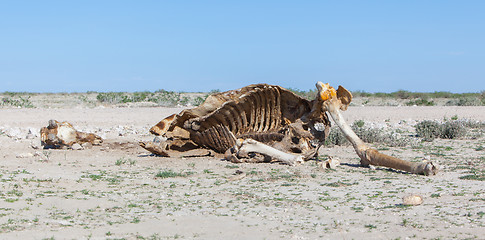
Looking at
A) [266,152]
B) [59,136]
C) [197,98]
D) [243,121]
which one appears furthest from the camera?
[197,98]

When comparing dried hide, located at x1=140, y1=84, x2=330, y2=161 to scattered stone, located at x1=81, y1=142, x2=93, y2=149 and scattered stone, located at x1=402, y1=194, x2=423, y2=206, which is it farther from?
scattered stone, located at x1=402, y1=194, x2=423, y2=206

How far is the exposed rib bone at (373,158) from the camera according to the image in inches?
370

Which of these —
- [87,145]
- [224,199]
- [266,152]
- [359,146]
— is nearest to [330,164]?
[359,146]

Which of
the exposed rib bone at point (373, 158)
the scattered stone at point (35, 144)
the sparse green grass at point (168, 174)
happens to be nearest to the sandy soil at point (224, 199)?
the sparse green grass at point (168, 174)

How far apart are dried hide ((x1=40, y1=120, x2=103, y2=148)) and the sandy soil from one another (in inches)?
13.3

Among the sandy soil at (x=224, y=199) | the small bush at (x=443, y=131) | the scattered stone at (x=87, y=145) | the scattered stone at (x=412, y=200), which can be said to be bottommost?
the sandy soil at (x=224, y=199)

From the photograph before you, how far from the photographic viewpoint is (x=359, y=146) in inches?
411

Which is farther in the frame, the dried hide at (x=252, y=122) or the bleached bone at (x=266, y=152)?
the dried hide at (x=252, y=122)

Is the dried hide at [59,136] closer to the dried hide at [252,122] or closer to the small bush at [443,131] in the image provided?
the dried hide at [252,122]

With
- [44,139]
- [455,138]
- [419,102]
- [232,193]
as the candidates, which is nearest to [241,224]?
[232,193]

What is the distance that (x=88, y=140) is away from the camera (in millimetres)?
13797

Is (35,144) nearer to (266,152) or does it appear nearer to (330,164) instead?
(266,152)

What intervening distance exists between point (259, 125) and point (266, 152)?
131 cm

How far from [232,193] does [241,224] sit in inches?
70.0
